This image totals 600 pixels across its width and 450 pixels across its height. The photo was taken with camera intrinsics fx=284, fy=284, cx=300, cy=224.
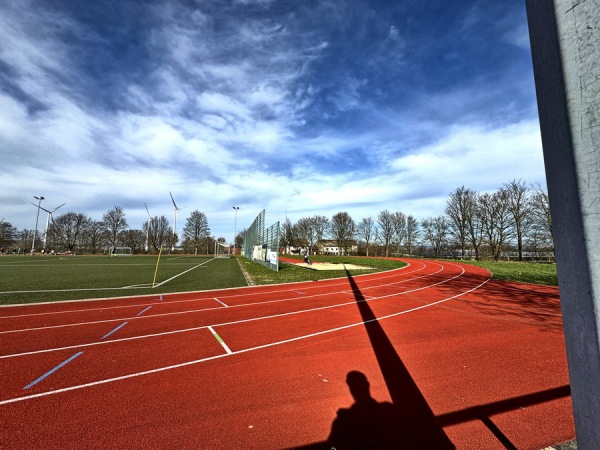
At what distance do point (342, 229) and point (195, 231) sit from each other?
44.2 meters

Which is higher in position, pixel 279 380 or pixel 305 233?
pixel 305 233

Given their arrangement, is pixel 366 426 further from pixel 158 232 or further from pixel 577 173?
pixel 158 232

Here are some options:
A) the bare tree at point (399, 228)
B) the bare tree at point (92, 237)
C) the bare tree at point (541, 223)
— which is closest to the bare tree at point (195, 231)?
the bare tree at point (92, 237)

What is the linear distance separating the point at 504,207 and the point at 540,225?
29.7 feet

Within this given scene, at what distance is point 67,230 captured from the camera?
80.8m

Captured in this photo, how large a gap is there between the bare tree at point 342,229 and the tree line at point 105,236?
38861 millimetres

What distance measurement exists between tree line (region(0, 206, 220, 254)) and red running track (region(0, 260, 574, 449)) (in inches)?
3127

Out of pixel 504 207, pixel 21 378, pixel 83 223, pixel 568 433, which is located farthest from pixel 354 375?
pixel 83 223

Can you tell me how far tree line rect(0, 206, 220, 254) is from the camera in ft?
265

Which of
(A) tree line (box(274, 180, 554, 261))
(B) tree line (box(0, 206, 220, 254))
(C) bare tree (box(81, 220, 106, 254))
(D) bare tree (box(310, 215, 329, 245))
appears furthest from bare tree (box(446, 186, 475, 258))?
(C) bare tree (box(81, 220, 106, 254))

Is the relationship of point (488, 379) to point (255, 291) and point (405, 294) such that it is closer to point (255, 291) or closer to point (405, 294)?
point (405, 294)

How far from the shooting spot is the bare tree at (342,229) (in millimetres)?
79812

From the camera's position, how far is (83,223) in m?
82.4

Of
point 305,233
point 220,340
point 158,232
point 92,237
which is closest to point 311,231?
point 305,233
